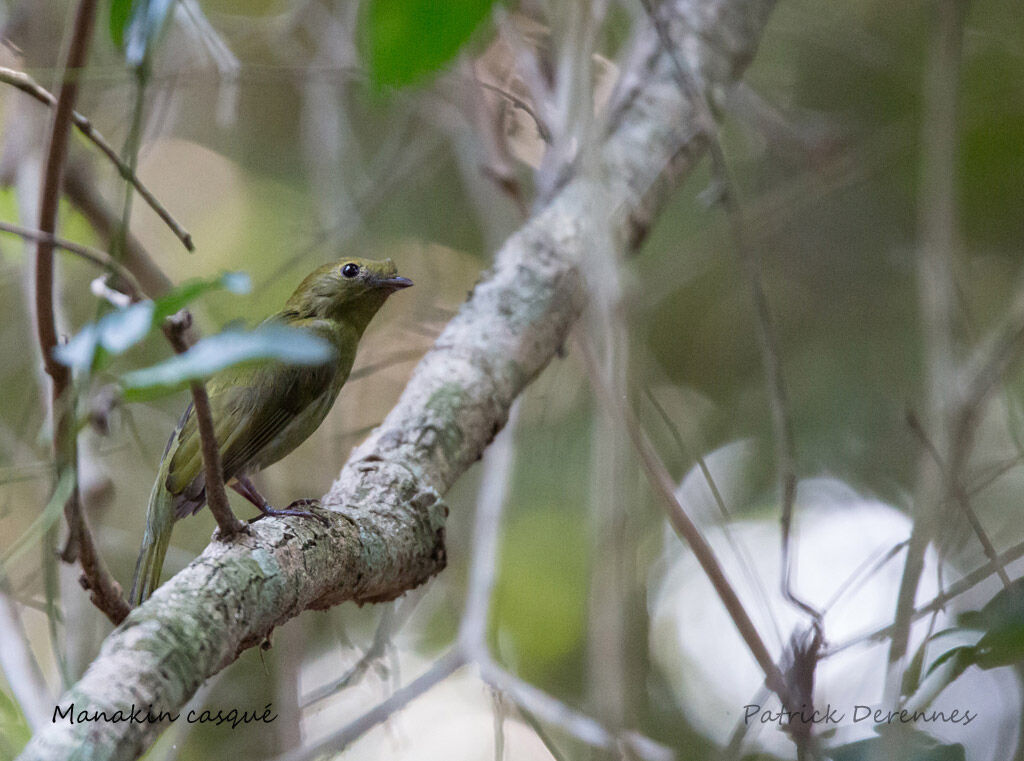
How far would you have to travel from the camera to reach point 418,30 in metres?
1.24

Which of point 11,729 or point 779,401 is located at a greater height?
point 779,401

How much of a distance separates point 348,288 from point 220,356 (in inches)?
85.2

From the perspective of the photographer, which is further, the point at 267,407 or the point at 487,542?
the point at 487,542

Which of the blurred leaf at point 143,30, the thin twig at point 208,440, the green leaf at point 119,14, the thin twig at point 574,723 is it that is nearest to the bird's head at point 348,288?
the thin twig at point 574,723

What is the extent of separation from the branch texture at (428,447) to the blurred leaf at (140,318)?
537mm

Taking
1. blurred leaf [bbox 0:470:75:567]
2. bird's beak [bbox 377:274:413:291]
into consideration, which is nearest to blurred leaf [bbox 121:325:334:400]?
blurred leaf [bbox 0:470:75:567]

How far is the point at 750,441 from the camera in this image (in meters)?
5.98

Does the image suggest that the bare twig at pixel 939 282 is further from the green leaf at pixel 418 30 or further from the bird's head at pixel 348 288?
the bird's head at pixel 348 288

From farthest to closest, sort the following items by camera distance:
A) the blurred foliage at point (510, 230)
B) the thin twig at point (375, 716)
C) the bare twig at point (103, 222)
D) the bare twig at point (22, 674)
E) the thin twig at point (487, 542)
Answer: the blurred foliage at point (510, 230) → the bare twig at point (103, 222) → the thin twig at point (487, 542) → the thin twig at point (375, 716) → the bare twig at point (22, 674)

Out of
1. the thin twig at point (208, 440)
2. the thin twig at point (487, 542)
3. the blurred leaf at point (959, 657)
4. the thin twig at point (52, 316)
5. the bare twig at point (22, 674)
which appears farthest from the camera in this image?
the thin twig at point (487, 542)

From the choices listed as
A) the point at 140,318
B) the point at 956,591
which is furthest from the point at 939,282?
the point at 140,318

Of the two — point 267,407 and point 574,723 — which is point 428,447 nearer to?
point 267,407

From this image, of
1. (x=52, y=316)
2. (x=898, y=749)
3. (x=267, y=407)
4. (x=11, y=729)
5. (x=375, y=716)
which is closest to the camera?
(x=898, y=749)

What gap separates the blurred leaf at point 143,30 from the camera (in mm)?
1538
